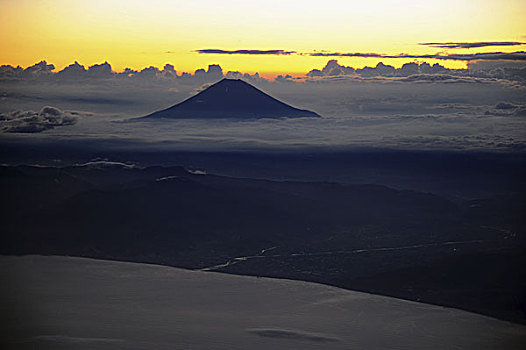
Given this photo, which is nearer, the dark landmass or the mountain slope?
the mountain slope

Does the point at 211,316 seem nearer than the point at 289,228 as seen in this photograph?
Yes

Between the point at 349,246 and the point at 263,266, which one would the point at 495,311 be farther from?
the point at 349,246

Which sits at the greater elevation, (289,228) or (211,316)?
(211,316)

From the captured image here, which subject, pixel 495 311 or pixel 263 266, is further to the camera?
pixel 263 266

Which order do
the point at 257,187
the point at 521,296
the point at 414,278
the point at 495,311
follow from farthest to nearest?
the point at 257,187
the point at 414,278
the point at 521,296
the point at 495,311

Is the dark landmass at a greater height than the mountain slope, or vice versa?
the mountain slope

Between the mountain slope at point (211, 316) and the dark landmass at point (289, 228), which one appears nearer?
the mountain slope at point (211, 316)

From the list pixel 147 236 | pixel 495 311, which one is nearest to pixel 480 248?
pixel 495 311

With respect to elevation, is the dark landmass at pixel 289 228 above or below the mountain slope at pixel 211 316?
below
